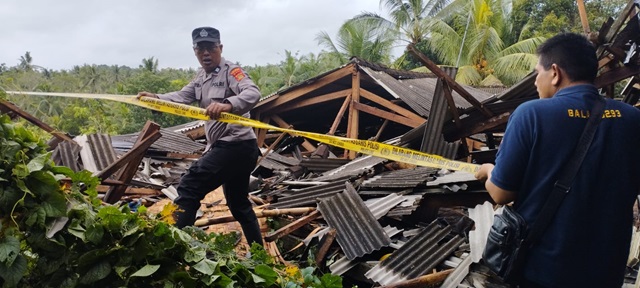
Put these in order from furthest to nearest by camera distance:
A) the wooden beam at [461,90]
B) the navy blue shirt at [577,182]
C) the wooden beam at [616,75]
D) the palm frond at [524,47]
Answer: the palm frond at [524,47]
the wooden beam at [461,90]
the wooden beam at [616,75]
the navy blue shirt at [577,182]

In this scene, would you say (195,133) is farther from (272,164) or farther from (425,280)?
(425,280)

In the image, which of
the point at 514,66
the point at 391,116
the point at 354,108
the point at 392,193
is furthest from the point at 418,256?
the point at 514,66

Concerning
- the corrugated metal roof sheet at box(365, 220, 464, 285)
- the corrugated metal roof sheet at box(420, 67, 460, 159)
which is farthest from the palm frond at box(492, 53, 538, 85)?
the corrugated metal roof sheet at box(365, 220, 464, 285)

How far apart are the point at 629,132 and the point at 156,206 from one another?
5330 mm

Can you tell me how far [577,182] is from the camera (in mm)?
2051

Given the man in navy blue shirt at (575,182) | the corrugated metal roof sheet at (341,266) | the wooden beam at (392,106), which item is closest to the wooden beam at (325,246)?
the corrugated metal roof sheet at (341,266)

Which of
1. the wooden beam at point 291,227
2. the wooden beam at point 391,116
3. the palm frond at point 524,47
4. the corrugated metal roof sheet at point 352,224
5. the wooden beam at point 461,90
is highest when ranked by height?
the palm frond at point 524,47

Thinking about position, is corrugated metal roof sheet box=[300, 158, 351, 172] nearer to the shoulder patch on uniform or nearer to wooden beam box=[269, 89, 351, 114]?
wooden beam box=[269, 89, 351, 114]

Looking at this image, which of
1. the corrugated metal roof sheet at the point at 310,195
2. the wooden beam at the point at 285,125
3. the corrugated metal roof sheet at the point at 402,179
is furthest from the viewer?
the wooden beam at the point at 285,125

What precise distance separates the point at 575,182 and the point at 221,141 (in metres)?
2.57

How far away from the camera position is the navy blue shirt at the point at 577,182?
6.75 ft

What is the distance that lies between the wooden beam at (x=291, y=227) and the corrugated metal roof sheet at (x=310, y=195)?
1.40ft

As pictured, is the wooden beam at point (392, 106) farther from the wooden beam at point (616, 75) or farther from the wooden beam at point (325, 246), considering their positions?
the wooden beam at point (325, 246)

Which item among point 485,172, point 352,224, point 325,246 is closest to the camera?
point 485,172
